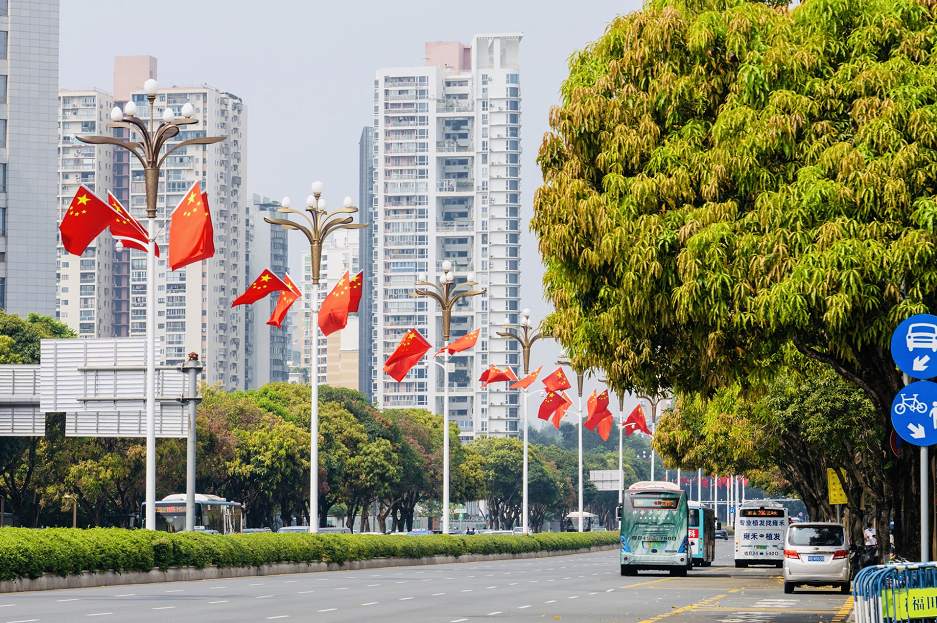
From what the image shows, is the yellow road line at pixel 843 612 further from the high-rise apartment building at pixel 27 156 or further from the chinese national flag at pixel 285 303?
the high-rise apartment building at pixel 27 156

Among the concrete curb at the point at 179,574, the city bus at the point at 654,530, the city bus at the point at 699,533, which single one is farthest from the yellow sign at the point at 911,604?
the city bus at the point at 699,533

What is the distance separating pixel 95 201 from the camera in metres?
32.7

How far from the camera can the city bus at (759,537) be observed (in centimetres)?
6781

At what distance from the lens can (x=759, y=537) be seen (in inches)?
2699

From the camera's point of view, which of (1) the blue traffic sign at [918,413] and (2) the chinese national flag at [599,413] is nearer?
(1) the blue traffic sign at [918,413]

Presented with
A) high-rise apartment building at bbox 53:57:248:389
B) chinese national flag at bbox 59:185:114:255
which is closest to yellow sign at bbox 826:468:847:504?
chinese national flag at bbox 59:185:114:255

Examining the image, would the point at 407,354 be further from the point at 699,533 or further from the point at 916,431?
the point at 916,431

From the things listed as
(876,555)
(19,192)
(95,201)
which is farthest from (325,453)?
(95,201)

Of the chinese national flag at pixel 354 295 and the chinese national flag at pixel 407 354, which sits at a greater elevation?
the chinese national flag at pixel 354 295

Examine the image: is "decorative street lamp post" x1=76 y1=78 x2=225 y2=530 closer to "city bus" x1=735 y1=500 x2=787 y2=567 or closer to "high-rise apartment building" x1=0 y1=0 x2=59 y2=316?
"city bus" x1=735 y1=500 x2=787 y2=567

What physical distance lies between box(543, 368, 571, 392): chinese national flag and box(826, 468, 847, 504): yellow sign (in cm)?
1077

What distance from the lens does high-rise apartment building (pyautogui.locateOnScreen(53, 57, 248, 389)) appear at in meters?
192

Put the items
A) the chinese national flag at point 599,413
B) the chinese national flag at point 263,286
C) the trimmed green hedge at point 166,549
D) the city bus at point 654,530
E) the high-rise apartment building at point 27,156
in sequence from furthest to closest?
the high-rise apartment building at point 27,156 → the chinese national flag at point 599,413 → the city bus at point 654,530 → the chinese national flag at point 263,286 → the trimmed green hedge at point 166,549

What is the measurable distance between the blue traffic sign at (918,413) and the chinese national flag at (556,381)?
4544cm
